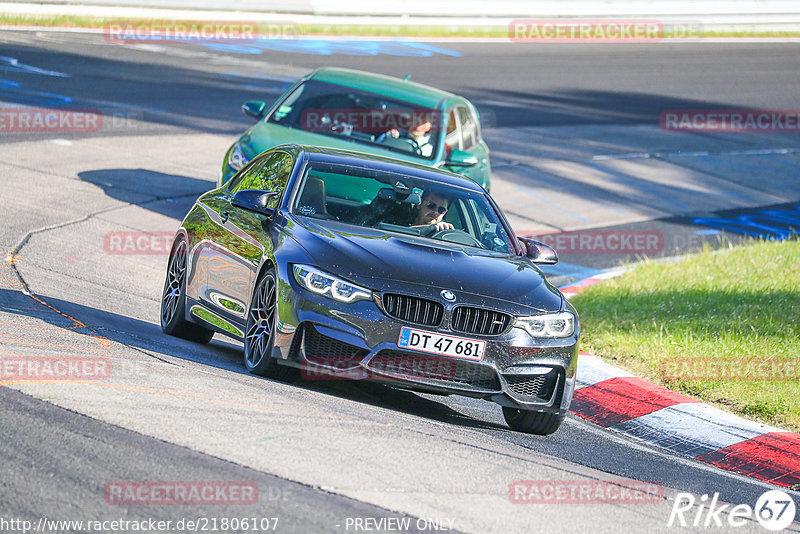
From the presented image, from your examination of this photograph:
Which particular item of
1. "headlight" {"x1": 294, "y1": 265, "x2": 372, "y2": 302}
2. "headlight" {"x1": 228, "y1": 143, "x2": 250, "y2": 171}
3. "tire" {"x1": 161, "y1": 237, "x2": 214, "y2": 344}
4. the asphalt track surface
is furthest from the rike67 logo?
"headlight" {"x1": 228, "y1": 143, "x2": 250, "y2": 171}

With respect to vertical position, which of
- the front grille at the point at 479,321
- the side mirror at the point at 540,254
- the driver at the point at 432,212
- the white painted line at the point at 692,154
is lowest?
the white painted line at the point at 692,154

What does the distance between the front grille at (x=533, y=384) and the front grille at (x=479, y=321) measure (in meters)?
0.30

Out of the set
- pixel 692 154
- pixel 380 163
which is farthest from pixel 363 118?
pixel 692 154

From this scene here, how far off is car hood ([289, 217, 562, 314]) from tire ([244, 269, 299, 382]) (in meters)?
A: 0.36

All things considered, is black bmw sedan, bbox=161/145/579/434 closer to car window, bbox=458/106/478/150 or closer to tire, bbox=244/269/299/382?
tire, bbox=244/269/299/382

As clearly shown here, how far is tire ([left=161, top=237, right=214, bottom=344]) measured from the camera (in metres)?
9.30

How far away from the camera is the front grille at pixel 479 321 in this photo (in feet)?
24.2

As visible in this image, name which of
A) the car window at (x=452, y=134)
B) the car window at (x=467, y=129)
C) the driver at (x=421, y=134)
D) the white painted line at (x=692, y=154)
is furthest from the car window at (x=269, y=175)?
the white painted line at (x=692, y=154)

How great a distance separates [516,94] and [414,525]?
2392 centimetres

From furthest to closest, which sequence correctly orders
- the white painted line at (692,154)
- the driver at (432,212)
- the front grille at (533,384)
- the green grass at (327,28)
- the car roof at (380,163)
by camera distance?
the green grass at (327,28) < the white painted line at (692,154) < the car roof at (380,163) < the driver at (432,212) < the front grille at (533,384)

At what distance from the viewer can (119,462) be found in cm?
532

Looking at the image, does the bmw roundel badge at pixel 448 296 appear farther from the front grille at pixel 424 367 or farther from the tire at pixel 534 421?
the tire at pixel 534 421

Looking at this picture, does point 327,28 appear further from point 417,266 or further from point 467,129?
point 417,266

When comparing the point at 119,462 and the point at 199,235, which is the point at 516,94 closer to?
the point at 199,235
